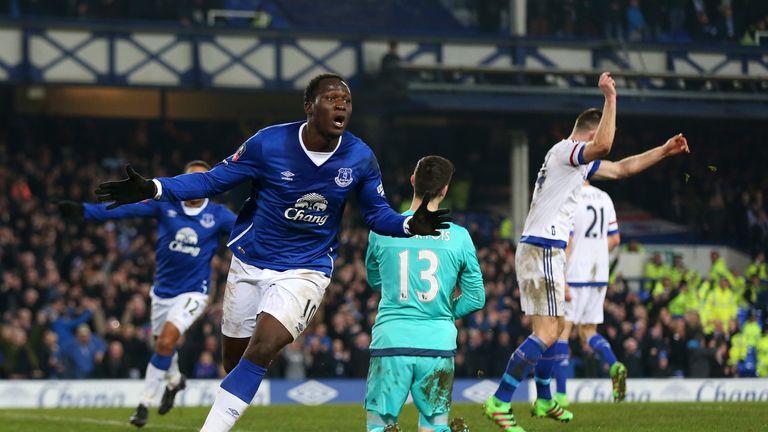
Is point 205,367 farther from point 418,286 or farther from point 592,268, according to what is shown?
point 418,286

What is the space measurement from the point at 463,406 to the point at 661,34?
64.8ft

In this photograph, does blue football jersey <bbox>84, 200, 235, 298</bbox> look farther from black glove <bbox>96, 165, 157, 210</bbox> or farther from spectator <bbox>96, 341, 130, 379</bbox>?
spectator <bbox>96, 341, 130, 379</bbox>

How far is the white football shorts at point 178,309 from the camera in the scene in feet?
47.9

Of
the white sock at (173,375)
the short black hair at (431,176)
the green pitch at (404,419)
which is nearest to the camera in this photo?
the short black hair at (431,176)

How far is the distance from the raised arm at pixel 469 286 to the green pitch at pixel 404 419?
340 cm

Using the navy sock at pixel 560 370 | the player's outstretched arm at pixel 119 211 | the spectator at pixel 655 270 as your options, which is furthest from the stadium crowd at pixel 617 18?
the navy sock at pixel 560 370

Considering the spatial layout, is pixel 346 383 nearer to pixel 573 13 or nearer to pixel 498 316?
pixel 498 316

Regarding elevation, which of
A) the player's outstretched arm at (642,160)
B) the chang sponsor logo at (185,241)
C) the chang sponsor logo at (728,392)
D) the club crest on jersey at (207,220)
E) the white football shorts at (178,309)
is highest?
the player's outstretched arm at (642,160)

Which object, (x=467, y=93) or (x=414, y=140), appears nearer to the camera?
(x=467, y=93)

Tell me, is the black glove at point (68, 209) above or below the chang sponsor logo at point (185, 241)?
above

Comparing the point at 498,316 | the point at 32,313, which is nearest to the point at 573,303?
the point at 498,316

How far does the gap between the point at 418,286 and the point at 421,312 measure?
16cm

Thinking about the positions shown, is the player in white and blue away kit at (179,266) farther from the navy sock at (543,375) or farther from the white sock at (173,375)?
the navy sock at (543,375)

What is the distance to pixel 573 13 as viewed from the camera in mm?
33969
